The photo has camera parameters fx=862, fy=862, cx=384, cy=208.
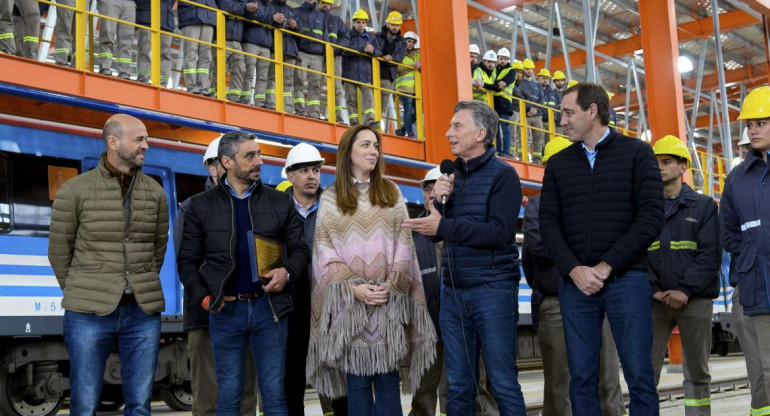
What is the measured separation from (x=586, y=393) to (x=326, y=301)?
145cm

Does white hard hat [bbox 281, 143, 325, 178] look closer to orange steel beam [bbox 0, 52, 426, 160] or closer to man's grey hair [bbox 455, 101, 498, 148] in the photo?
man's grey hair [bbox 455, 101, 498, 148]

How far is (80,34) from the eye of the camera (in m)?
8.72

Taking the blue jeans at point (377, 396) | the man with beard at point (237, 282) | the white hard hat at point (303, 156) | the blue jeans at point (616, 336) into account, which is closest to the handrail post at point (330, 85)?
the white hard hat at point (303, 156)

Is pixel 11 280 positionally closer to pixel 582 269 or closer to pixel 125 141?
pixel 125 141

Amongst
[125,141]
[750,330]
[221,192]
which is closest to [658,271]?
[750,330]

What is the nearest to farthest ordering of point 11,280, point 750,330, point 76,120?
point 750,330, point 11,280, point 76,120

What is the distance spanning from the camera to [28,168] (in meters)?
7.53

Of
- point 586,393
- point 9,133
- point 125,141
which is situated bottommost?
point 586,393

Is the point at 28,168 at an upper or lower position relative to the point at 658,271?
upper

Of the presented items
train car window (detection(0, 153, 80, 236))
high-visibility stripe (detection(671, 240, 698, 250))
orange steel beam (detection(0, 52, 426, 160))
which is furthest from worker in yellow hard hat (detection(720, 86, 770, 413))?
orange steel beam (detection(0, 52, 426, 160))

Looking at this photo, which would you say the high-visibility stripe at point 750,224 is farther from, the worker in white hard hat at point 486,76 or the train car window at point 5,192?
the worker in white hard hat at point 486,76

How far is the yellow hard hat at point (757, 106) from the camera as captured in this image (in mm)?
4871

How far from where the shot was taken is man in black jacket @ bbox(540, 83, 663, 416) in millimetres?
4430

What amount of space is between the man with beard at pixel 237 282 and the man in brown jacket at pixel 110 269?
26cm
